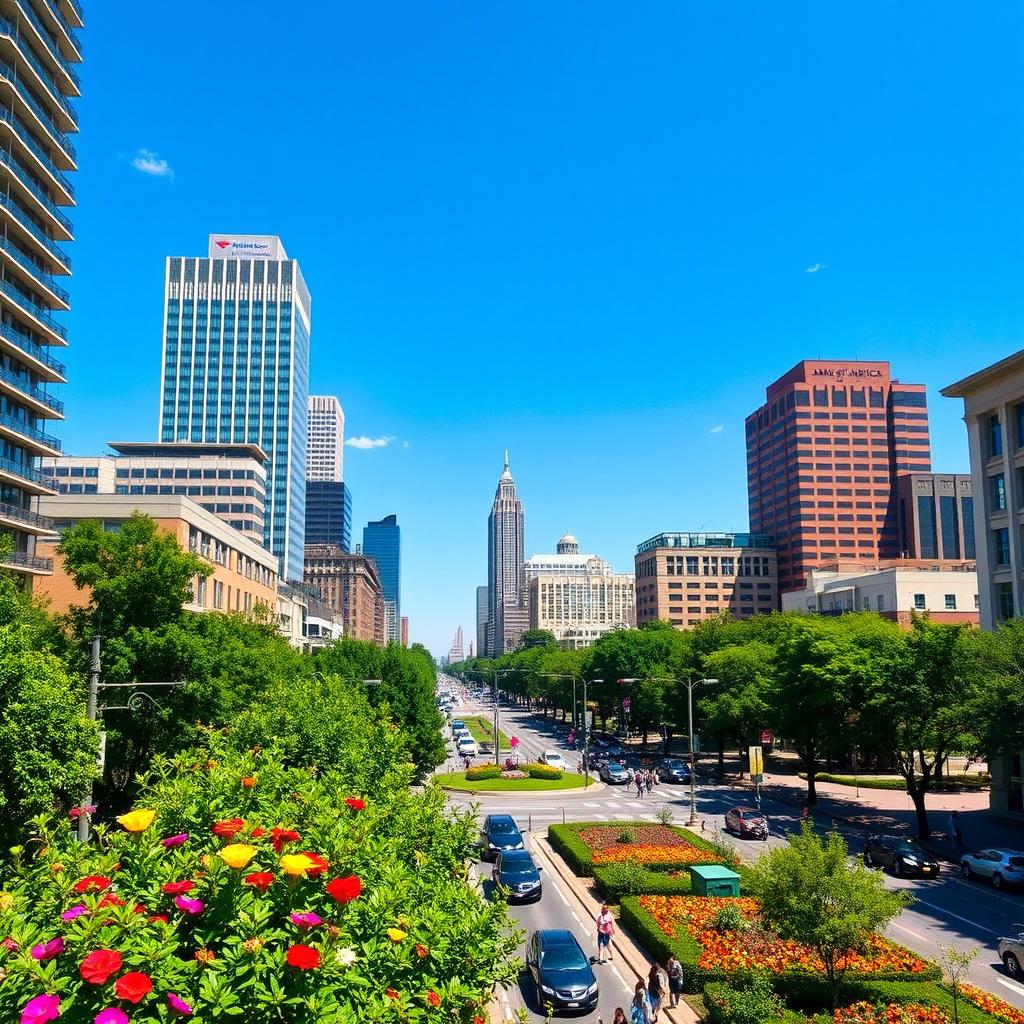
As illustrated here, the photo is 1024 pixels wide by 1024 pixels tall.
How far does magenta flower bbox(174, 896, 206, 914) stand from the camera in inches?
311

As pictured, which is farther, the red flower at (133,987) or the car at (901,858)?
the car at (901,858)

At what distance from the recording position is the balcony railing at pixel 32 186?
149ft

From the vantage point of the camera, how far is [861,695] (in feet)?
153

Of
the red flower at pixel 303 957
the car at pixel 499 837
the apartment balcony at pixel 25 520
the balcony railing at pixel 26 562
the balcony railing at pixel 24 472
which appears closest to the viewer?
the red flower at pixel 303 957

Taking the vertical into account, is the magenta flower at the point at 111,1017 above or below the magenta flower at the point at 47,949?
below

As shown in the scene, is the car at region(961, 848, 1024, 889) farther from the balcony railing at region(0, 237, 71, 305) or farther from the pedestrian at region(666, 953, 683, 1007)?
the balcony railing at region(0, 237, 71, 305)

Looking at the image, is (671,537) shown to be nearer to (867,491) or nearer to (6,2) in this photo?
(867,491)

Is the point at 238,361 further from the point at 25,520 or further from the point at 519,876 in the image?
the point at 519,876

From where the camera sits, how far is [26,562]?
45656 mm

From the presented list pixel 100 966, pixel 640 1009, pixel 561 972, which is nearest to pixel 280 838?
pixel 100 966

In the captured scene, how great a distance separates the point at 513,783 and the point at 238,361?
411ft

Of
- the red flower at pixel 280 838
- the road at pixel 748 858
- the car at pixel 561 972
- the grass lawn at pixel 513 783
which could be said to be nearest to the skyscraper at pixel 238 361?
the grass lawn at pixel 513 783

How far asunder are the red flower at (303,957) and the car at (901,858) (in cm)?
3607

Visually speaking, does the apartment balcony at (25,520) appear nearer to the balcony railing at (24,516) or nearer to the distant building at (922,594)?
the balcony railing at (24,516)
